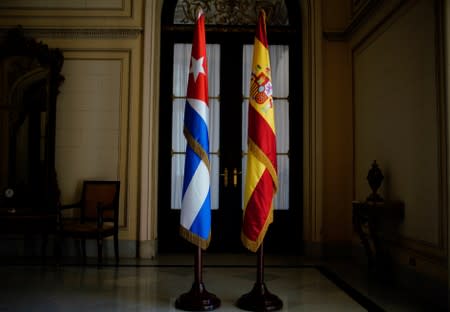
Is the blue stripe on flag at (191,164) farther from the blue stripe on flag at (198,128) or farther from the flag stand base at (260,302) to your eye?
the flag stand base at (260,302)

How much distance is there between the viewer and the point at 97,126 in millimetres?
5312

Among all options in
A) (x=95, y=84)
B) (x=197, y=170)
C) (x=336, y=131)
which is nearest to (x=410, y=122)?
(x=336, y=131)

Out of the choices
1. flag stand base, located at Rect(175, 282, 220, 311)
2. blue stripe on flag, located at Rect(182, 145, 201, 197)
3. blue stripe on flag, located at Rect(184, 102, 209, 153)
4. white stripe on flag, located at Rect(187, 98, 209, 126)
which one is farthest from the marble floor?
white stripe on flag, located at Rect(187, 98, 209, 126)

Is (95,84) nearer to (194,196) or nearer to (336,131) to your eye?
(194,196)

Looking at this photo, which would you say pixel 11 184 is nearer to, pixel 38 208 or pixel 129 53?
pixel 38 208

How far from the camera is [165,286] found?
12.5ft

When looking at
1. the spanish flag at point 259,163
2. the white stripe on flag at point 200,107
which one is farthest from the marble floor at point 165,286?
the white stripe on flag at point 200,107

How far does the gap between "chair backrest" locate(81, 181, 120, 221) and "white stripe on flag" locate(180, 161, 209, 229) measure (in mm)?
2055

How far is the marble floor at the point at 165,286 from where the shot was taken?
322cm

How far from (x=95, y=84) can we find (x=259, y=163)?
2889 millimetres

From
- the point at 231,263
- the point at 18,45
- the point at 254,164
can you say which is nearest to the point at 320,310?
the point at 254,164

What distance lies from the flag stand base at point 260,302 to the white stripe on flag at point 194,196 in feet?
2.11

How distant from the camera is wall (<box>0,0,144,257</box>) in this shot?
528 centimetres

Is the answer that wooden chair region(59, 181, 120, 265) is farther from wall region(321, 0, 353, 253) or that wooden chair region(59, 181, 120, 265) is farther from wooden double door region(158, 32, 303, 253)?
wall region(321, 0, 353, 253)
